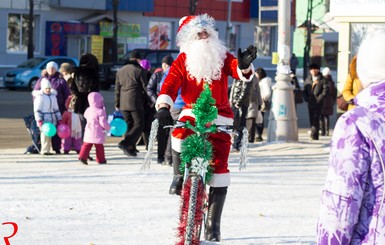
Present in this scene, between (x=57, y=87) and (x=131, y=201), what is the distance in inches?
224

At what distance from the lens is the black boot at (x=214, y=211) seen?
28.3ft

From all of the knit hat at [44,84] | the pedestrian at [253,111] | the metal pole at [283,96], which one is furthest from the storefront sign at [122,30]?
the knit hat at [44,84]

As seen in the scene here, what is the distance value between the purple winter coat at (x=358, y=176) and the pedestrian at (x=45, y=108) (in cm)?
1244

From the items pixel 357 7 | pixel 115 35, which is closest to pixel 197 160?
pixel 357 7

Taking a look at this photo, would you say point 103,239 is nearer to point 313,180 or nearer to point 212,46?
point 212,46

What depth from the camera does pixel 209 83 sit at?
8586mm

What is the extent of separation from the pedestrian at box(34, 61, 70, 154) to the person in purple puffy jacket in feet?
42.0

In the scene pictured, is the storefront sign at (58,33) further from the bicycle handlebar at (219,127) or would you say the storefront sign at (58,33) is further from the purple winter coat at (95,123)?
the bicycle handlebar at (219,127)

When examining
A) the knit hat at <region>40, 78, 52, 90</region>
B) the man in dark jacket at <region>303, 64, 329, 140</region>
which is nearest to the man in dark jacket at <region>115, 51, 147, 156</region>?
the knit hat at <region>40, 78, 52, 90</region>

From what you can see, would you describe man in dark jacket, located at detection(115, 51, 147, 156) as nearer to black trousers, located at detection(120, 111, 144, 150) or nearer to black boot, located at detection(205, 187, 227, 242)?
black trousers, located at detection(120, 111, 144, 150)

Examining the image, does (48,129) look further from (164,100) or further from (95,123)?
(164,100)

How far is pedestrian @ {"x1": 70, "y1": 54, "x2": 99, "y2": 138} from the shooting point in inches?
637

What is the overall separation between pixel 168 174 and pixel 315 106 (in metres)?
7.80

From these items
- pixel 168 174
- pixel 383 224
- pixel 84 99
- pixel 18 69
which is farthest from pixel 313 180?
pixel 18 69
